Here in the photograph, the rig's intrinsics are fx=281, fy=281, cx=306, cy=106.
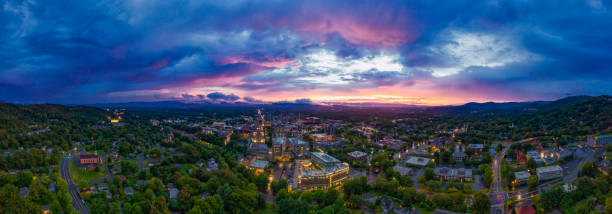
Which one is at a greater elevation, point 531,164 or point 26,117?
point 26,117

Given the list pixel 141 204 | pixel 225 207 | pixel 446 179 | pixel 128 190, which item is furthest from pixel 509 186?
pixel 128 190

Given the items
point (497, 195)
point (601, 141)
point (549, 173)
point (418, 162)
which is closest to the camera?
point (497, 195)

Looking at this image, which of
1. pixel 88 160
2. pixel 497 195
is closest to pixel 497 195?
pixel 497 195

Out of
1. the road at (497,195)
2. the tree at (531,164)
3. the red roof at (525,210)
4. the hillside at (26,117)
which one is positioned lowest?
the red roof at (525,210)

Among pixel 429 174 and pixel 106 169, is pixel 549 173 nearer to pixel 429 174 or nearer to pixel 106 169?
pixel 429 174

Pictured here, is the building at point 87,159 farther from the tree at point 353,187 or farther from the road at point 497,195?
the road at point 497,195

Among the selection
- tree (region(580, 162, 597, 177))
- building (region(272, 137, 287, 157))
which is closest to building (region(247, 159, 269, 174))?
building (region(272, 137, 287, 157))

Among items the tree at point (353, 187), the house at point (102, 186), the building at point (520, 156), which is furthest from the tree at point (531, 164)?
the house at point (102, 186)

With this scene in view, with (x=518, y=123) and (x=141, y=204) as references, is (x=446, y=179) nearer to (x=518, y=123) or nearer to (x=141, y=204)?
(x=141, y=204)

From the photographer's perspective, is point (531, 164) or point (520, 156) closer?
point (531, 164)
